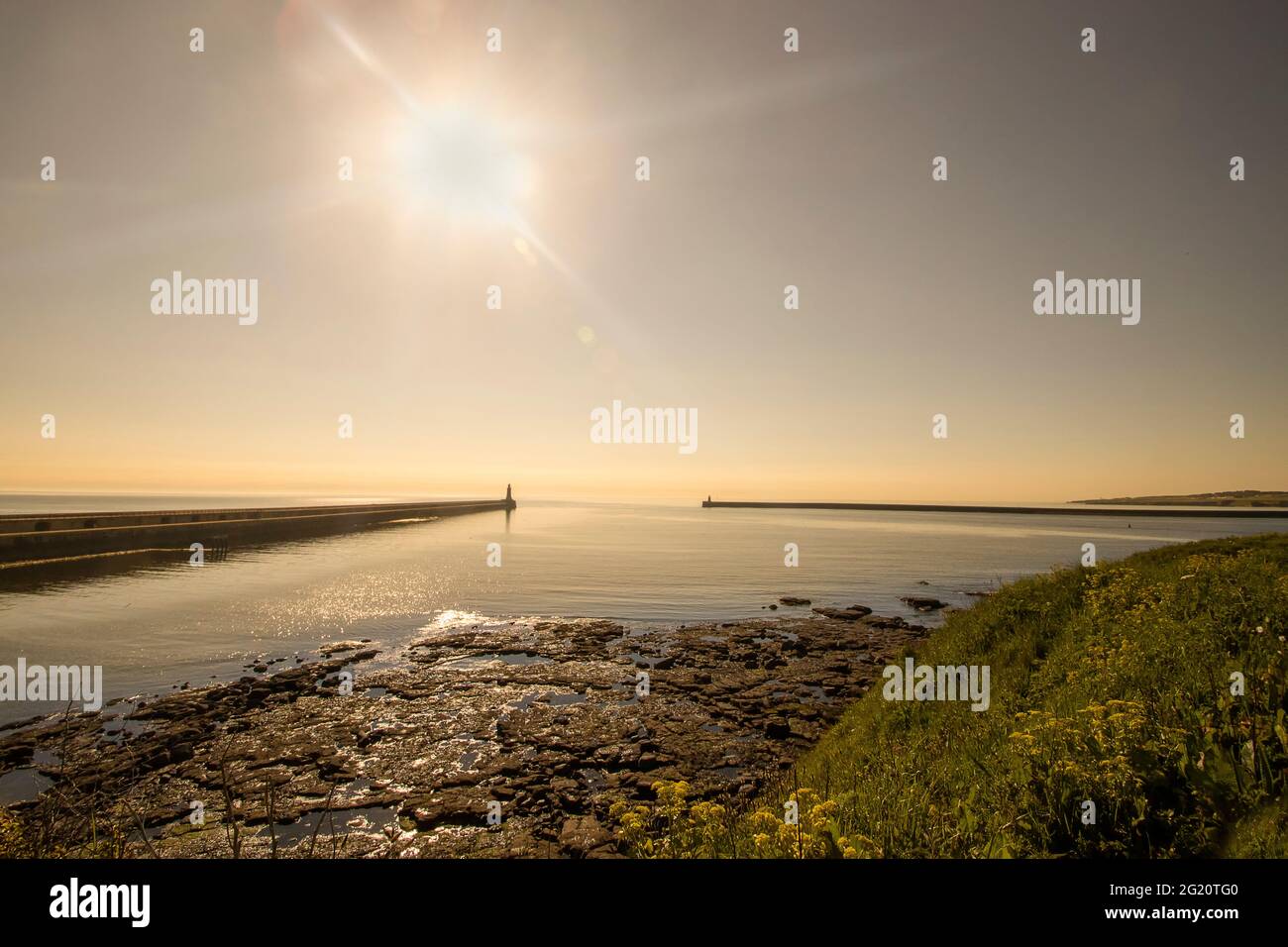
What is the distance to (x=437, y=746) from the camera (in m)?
12.5

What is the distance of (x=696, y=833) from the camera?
5910 mm

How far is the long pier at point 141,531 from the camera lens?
116 feet

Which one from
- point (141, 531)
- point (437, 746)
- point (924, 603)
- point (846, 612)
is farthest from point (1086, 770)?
point (141, 531)

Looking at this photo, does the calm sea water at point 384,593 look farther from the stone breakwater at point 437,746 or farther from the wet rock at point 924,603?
the stone breakwater at point 437,746

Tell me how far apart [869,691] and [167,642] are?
79.0 ft

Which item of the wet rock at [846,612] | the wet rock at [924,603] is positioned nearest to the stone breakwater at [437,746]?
the wet rock at [846,612]

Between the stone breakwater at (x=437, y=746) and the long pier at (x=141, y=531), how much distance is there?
32524 mm

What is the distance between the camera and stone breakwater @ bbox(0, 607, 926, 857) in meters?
9.11

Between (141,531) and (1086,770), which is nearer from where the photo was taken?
(1086,770)

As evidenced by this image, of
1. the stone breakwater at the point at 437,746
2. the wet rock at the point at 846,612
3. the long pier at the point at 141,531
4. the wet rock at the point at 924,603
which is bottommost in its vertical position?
the wet rock at the point at 924,603

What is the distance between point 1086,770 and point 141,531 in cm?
5841

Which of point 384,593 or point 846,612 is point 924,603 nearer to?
point 846,612

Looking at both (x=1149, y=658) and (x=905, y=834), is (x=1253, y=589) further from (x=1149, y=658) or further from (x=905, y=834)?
(x=905, y=834)
